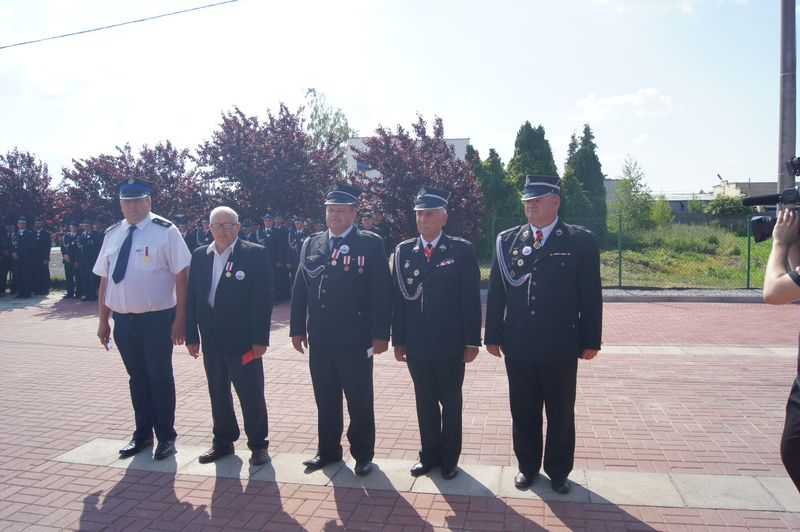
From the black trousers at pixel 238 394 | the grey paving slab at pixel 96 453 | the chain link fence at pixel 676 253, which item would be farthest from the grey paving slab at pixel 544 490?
the chain link fence at pixel 676 253

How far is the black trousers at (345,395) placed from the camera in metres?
4.55

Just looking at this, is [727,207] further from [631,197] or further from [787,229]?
[787,229]

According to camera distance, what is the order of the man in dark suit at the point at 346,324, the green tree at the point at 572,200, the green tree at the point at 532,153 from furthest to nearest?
1. the green tree at the point at 532,153
2. the green tree at the point at 572,200
3. the man in dark suit at the point at 346,324

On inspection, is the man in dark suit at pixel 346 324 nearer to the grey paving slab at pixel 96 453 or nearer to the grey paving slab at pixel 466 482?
the grey paving slab at pixel 466 482

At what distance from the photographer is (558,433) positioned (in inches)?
164

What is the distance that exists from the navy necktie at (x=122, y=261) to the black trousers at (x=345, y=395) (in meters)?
1.72

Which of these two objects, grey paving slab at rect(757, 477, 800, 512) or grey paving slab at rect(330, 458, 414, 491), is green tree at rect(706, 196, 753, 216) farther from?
grey paving slab at rect(330, 458, 414, 491)

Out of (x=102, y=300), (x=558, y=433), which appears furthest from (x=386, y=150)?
(x=558, y=433)

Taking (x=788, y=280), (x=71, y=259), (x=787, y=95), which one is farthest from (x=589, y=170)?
(x=788, y=280)

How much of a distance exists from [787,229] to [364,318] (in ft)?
8.98

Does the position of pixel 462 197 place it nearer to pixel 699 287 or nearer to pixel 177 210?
pixel 699 287

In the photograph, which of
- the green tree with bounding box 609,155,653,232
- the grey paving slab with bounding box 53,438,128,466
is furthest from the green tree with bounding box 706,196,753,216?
the grey paving slab with bounding box 53,438,128,466

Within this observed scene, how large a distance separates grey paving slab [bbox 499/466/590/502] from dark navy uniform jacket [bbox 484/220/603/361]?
0.87m

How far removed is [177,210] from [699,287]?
13825mm
